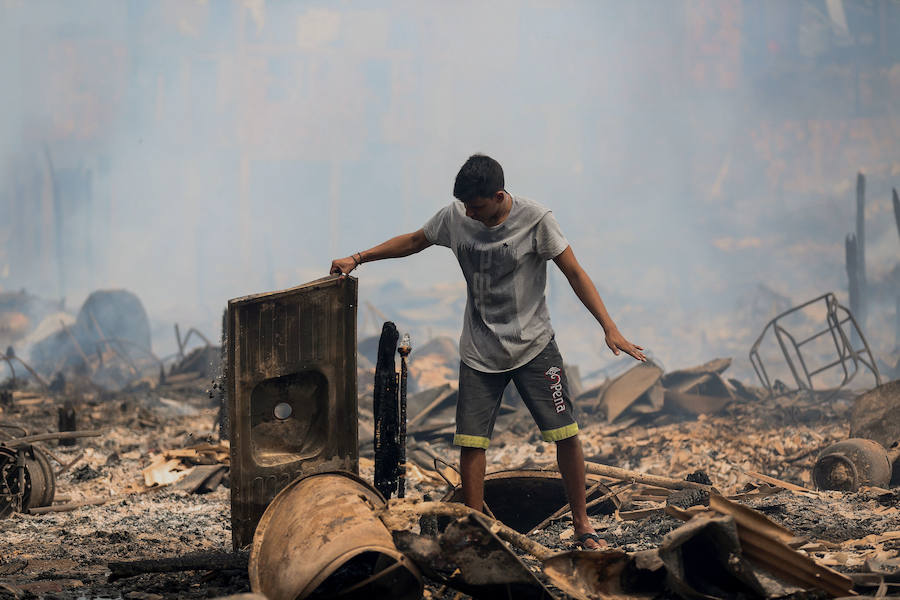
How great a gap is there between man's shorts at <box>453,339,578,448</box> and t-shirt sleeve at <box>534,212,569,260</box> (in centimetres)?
48

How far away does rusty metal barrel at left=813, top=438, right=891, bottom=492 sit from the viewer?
6.07 m

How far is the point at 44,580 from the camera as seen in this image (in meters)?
3.99

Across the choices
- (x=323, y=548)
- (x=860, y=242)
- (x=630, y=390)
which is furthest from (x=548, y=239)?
(x=860, y=242)

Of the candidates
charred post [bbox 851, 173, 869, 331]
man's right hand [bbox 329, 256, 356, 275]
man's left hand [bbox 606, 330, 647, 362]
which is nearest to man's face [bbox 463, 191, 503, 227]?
man's right hand [bbox 329, 256, 356, 275]

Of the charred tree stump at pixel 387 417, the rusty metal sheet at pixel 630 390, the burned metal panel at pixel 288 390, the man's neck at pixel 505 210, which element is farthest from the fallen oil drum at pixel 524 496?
the rusty metal sheet at pixel 630 390

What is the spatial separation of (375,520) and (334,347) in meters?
1.31

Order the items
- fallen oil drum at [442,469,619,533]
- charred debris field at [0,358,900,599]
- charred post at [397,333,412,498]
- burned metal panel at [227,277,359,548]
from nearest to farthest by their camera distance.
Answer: charred debris field at [0,358,900,599], burned metal panel at [227,277,359,548], charred post at [397,333,412,498], fallen oil drum at [442,469,619,533]

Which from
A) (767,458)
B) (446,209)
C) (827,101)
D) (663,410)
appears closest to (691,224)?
(827,101)

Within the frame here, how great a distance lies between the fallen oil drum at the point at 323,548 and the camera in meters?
2.87

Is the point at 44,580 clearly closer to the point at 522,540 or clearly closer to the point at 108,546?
the point at 108,546

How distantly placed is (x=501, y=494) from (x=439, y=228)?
192cm

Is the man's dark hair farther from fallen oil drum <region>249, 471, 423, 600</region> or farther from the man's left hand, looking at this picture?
fallen oil drum <region>249, 471, 423, 600</region>

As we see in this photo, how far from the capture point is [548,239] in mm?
4020

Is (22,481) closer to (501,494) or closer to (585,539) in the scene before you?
(501,494)
